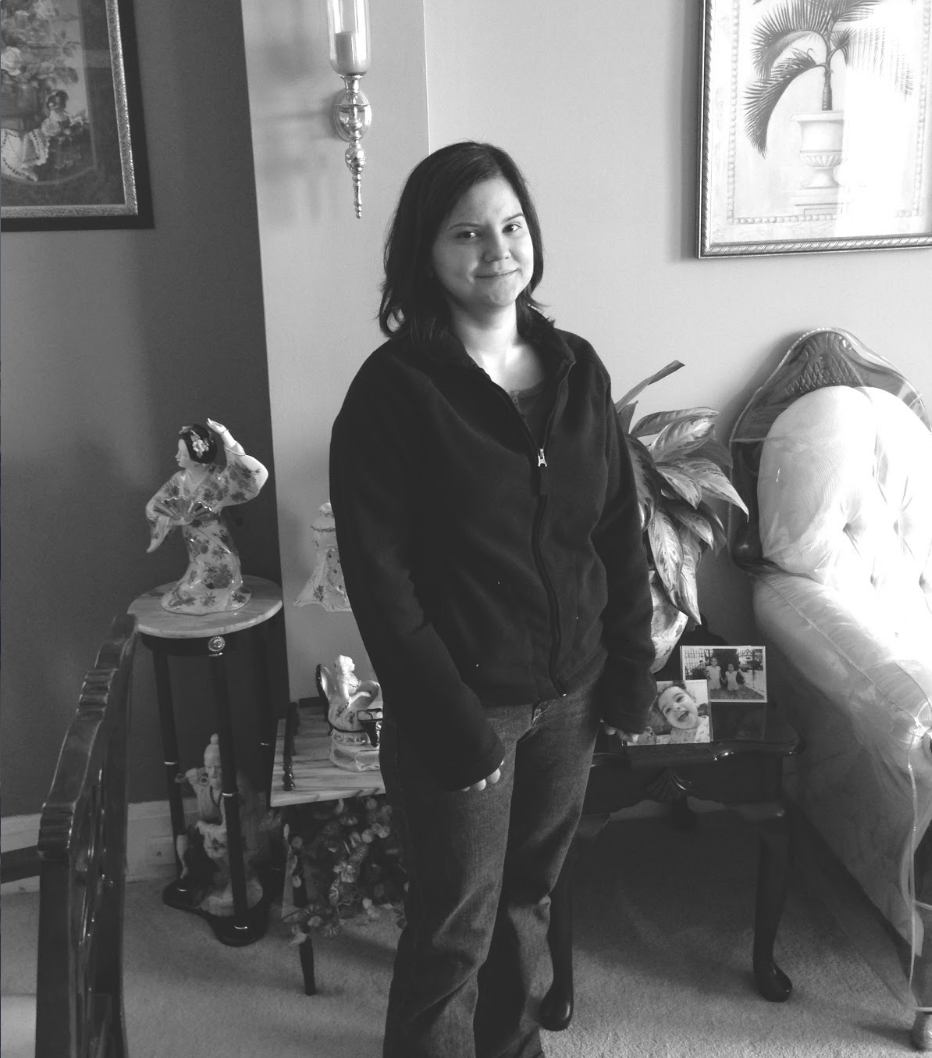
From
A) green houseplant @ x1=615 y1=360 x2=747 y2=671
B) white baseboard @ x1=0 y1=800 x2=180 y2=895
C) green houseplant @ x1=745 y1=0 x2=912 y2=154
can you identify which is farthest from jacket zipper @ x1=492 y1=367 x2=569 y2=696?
white baseboard @ x1=0 y1=800 x2=180 y2=895

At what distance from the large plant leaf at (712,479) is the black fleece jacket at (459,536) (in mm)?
496

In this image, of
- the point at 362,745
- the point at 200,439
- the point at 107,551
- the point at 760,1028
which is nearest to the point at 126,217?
the point at 200,439

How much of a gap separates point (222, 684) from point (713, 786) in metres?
0.87

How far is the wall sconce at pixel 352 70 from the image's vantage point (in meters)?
1.59

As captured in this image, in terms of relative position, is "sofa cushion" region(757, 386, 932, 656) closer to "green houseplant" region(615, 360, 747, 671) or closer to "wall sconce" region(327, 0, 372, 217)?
"green houseplant" region(615, 360, 747, 671)

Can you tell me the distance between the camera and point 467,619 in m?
1.23

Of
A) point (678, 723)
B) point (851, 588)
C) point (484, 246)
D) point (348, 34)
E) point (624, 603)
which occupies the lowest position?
point (678, 723)

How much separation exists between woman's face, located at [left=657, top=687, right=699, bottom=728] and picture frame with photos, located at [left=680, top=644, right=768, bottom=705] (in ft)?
0.17

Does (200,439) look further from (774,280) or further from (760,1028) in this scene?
(760,1028)

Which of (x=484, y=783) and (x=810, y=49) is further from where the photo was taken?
(x=810, y=49)

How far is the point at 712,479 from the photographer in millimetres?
1756

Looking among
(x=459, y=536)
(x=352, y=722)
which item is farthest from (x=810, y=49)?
(x=352, y=722)

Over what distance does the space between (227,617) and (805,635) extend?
104cm

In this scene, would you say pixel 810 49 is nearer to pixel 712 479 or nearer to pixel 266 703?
pixel 712 479
